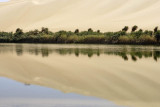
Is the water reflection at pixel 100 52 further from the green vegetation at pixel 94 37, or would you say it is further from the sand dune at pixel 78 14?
the sand dune at pixel 78 14

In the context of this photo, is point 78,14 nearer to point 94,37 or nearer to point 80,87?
point 94,37

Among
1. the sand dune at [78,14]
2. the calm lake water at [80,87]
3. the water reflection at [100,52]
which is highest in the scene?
the sand dune at [78,14]

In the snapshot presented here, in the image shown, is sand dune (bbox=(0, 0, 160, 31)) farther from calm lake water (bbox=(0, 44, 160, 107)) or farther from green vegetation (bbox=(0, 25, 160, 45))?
calm lake water (bbox=(0, 44, 160, 107))

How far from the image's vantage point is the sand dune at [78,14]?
66.1 m

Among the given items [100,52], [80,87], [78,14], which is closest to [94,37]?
[100,52]

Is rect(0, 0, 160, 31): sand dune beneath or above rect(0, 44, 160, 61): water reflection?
above

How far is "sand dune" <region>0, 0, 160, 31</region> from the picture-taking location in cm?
6606

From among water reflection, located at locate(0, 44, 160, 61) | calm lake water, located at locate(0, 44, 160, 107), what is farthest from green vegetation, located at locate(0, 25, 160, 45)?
calm lake water, located at locate(0, 44, 160, 107)

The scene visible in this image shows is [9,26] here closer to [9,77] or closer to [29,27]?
[29,27]

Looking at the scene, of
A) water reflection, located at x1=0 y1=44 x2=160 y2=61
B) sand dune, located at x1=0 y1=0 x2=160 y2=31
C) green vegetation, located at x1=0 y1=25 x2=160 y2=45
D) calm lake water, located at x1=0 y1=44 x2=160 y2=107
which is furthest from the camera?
sand dune, located at x1=0 y1=0 x2=160 y2=31

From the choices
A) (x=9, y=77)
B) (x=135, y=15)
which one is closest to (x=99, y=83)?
(x=9, y=77)

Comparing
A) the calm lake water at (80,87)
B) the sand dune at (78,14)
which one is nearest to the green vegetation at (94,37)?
the sand dune at (78,14)

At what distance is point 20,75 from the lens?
1410 cm

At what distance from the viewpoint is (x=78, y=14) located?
75000mm
